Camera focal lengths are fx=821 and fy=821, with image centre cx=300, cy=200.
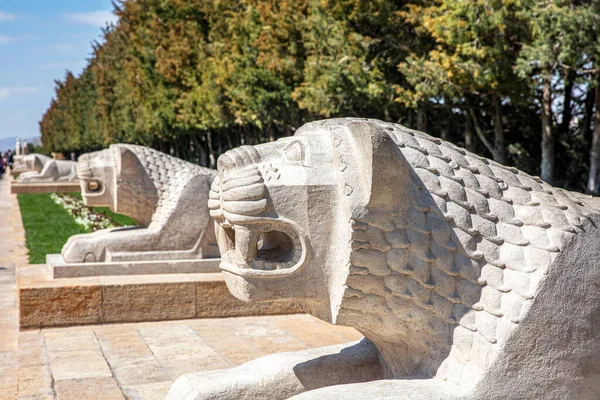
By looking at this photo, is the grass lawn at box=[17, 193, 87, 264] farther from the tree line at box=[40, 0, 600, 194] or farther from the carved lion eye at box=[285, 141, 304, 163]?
the carved lion eye at box=[285, 141, 304, 163]

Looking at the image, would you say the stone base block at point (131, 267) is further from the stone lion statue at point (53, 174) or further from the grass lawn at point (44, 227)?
the stone lion statue at point (53, 174)

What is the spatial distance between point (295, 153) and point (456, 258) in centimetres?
72

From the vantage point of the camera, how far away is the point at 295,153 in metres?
3.16

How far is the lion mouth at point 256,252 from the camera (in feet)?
10.0

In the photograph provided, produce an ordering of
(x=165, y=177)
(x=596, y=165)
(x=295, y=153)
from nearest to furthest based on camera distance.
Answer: (x=295, y=153)
(x=165, y=177)
(x=596, y=165)

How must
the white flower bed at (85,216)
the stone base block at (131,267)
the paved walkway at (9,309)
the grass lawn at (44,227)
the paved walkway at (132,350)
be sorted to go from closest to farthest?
1. the paved walkway at (132,350)
2. the paved walkway at (9,309)
3. the stone base block at (131,267)
4. the grass lawn at (44,227)
5. the white flower bed at (85,216)

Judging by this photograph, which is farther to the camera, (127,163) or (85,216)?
(85,216)

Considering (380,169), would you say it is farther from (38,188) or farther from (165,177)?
(38,188)

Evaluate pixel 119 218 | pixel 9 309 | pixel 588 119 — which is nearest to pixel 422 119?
pixel 588 119

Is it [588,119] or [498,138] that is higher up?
[588,119]

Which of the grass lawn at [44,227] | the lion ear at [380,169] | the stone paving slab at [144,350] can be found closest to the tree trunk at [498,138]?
the grass lawn at [44,227]

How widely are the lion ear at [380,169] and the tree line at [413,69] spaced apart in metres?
8.89

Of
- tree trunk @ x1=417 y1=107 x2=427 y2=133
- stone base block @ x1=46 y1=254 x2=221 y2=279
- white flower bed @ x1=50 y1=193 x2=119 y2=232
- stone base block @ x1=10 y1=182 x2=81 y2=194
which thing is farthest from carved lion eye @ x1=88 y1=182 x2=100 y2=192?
stone base block @ x1=10 y1=182 x2=81 y2=194

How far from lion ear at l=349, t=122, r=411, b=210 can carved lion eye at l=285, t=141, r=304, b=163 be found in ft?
0.86
